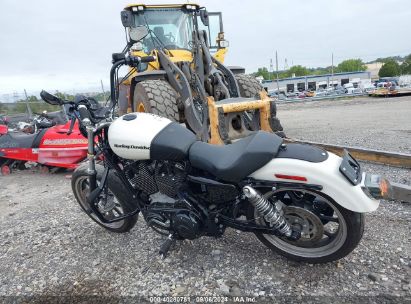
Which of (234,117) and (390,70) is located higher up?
(390,70)

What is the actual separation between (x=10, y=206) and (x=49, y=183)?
3.02 feet

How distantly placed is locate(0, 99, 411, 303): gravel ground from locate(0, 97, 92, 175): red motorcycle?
6.38 feet

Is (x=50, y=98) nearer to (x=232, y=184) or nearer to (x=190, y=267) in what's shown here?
(x=232, y=184)

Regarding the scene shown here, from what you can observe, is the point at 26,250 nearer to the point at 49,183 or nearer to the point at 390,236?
the point at 49,183

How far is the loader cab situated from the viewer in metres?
6.39

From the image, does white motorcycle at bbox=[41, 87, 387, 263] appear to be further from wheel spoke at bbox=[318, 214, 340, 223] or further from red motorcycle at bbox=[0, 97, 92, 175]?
red motorcycle at bbox=[0, 97, 92, 175]

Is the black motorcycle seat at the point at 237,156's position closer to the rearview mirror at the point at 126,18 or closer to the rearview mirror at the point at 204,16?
the rearview mirror at the point at 126,18

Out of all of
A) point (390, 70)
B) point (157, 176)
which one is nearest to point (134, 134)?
point (157, 176)

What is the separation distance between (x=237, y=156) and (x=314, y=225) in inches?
30.7

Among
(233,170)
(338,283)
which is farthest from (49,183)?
(338,283)

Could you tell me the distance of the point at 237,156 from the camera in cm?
224

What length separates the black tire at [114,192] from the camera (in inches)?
115

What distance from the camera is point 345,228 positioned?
2281mm

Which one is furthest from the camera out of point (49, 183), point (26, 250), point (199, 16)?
point (199, 16)
